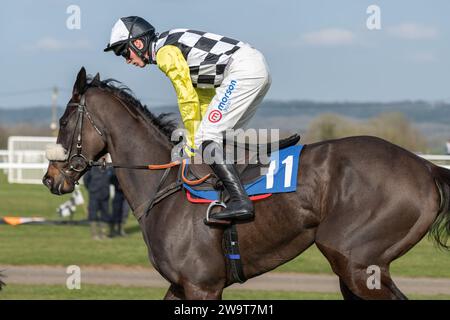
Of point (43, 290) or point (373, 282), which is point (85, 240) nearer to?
point (43, 290)

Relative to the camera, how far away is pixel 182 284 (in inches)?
181

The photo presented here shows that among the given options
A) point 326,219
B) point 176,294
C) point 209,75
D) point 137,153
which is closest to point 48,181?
point 137,153

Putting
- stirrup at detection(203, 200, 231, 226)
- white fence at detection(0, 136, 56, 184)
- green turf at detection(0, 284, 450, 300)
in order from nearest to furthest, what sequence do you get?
stirrup at detection(203, 200, 231, 226) < green turf at detection(0, 284, 450, 300) < white fence at detection(0, 136, 56, 184)

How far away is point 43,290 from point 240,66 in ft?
14.4

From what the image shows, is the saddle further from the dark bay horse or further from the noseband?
the noseband

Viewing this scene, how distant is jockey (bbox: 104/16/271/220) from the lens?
458cm

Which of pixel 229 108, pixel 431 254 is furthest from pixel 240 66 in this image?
pixel 431 254

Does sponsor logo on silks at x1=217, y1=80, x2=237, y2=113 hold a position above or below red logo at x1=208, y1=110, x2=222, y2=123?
above

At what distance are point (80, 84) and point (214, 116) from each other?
972 millimetres

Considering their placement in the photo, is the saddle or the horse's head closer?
the saddle

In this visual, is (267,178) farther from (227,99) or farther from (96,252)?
(96,252)

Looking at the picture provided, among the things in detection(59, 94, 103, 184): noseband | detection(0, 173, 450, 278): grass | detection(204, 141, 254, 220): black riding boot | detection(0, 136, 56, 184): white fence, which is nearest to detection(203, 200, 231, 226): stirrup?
detection(204, 141, 254, 220): black riding boot

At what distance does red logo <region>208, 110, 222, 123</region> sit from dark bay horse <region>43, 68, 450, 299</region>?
0.49m

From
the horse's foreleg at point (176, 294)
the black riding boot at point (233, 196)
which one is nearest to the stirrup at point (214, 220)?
the black riding boot at point (233, 196)
